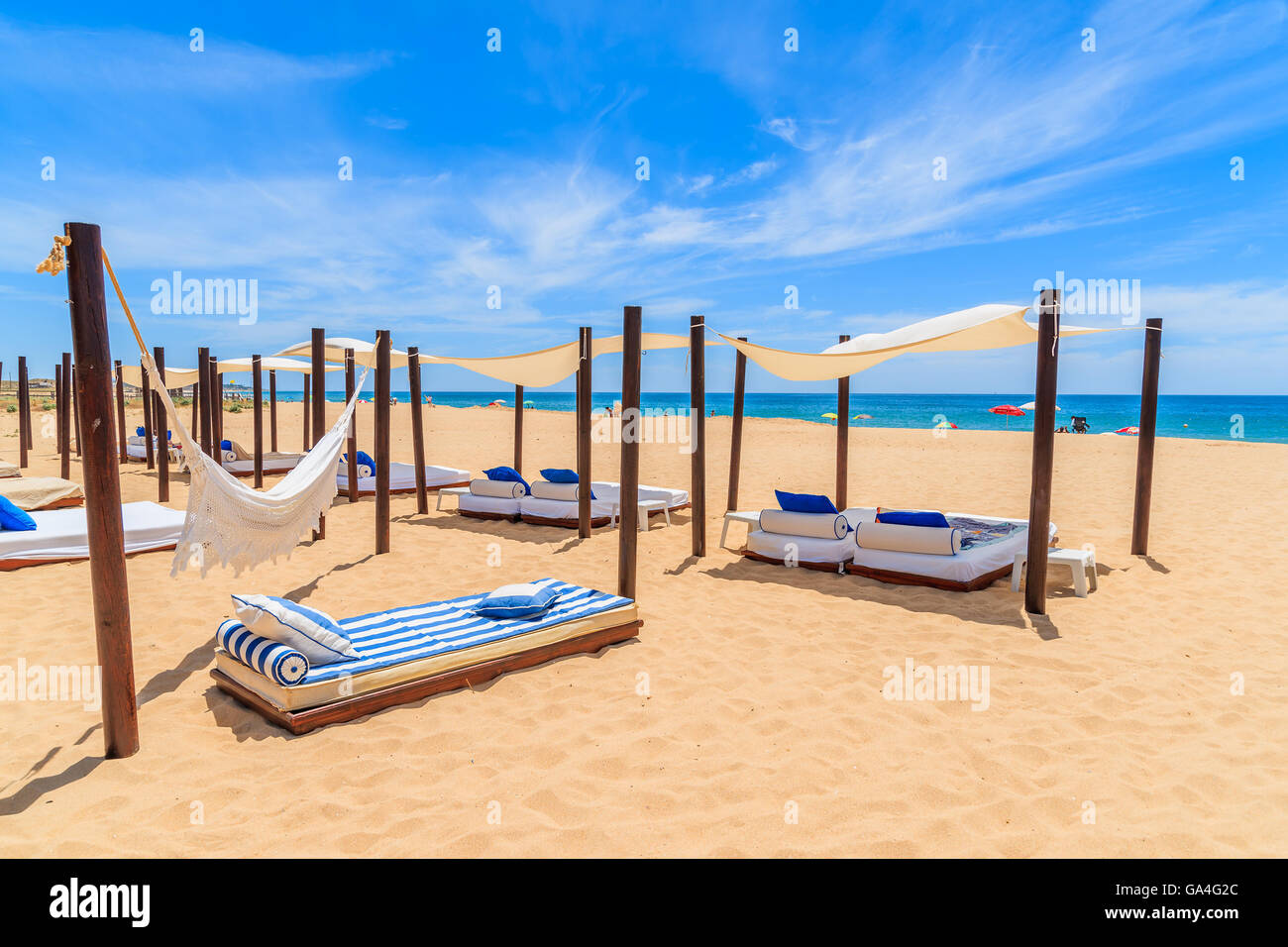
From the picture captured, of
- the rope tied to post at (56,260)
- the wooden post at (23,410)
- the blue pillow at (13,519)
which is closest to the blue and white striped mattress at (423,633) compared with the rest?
the rope tied to post at (56,260)

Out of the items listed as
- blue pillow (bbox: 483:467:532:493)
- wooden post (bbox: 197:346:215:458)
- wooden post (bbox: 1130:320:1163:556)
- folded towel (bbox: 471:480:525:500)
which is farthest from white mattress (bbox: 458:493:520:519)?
wooden post (bbox: 1130:320:1163:556)

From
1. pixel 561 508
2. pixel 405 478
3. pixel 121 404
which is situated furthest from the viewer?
pixel 121 404

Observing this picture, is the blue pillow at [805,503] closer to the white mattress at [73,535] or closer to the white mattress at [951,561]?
the white mattress at [951,561]

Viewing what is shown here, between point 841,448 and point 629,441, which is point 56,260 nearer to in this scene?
point 629,441

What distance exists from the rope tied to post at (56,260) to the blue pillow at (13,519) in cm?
521

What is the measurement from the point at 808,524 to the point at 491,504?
4.17 meters

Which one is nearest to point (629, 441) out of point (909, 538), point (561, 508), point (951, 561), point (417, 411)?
point (909, 538)

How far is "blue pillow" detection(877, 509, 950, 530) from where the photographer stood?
19.9 ft

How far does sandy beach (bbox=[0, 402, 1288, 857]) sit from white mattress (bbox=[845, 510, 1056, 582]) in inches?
8.0

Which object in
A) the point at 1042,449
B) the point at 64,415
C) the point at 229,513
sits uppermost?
the point at 64,415

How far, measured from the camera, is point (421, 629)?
430cm

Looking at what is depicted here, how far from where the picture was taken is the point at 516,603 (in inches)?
179
